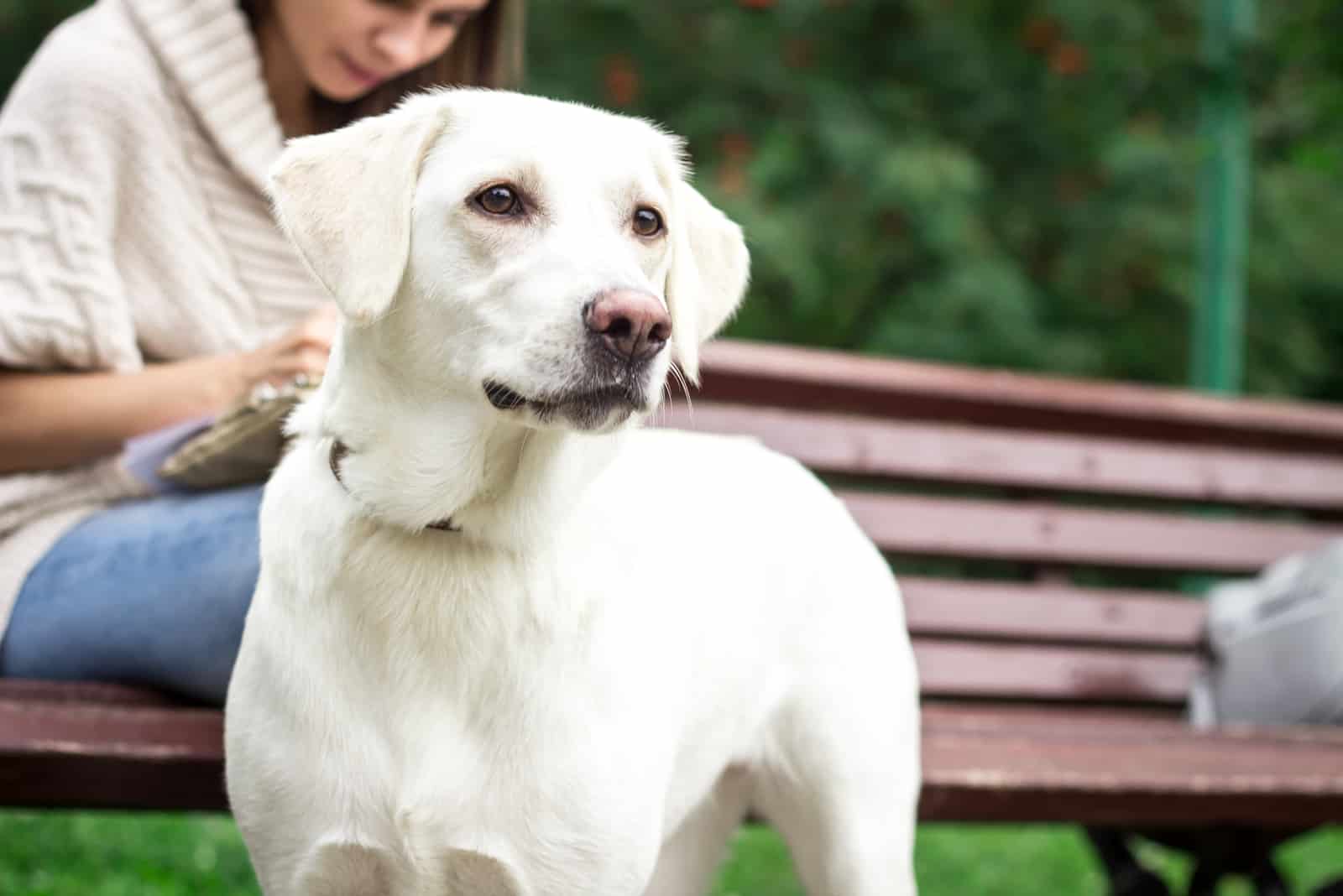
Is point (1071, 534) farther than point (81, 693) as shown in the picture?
Yes

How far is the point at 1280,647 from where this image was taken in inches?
137

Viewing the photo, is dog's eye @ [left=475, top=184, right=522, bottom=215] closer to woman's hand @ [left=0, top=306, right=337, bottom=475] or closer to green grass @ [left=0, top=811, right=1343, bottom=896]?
woman's hand @ [left=0, top=306, right=337, bottom=475]

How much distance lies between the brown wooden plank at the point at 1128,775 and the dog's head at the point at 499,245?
1.20m

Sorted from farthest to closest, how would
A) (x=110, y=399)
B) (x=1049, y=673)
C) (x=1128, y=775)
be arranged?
(x=1049, y=673) → (x=1128, y=775) → (x=110, y=399)

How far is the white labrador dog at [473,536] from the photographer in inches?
69.3

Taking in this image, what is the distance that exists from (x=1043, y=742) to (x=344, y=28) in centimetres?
181

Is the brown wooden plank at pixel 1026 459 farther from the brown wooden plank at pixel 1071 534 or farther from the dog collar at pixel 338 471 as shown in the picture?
the dog collar at pixel 338 471

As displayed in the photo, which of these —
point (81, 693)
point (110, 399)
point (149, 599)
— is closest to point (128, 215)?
point (110, 399)

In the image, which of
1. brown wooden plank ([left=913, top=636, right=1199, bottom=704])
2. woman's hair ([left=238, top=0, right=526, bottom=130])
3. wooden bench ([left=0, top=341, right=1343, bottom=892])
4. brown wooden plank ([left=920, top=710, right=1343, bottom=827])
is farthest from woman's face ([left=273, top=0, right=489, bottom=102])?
brown wooden plank ([left=913, top=636, right=1199, bottom=704])

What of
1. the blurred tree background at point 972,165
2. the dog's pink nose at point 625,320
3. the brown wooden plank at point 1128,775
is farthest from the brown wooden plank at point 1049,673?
the blurred tree background at point 972,165

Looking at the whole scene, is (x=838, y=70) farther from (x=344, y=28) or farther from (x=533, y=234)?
(x=533, y=234)

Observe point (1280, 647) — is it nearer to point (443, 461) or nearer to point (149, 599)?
point (443, 461)

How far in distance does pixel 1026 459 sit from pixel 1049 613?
1.35 ft

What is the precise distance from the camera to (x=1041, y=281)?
25.8 ft
